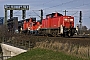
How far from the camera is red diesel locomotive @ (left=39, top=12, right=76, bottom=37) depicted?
35.5 meters

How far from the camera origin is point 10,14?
8531 cm

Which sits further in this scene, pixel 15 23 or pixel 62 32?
pixel 15 23

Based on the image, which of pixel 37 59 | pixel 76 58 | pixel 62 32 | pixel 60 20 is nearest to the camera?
pixel 76 58

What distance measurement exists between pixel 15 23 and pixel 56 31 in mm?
40317

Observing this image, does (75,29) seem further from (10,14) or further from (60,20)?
(10,14)

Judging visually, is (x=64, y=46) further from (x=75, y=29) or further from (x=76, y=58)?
(x=75, y=29)

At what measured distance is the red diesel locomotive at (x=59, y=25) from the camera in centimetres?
3550

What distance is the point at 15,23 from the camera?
3049 inches

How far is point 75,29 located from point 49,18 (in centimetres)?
824

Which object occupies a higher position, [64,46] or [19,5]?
[19,5]

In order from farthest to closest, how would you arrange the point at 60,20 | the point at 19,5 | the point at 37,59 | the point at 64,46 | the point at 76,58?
the point at 19,5 → the point at 60,20 → the point at 64,46 → the point at 37,59 → the point at 76,58

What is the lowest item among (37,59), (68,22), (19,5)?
(37,59)

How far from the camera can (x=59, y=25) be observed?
38156 millimetres

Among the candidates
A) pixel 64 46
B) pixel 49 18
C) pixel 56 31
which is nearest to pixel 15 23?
pixel 49 18
